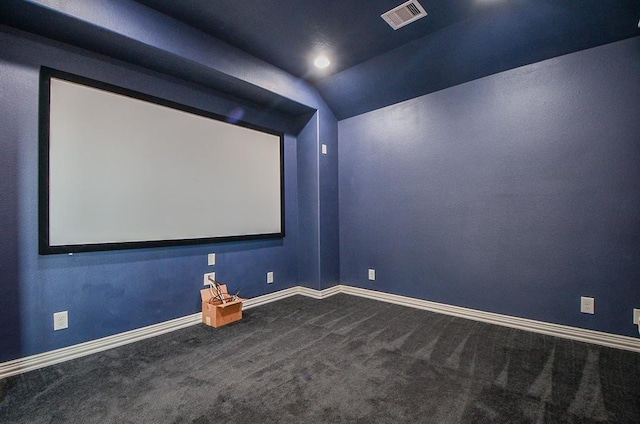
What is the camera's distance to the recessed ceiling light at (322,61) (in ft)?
9.86

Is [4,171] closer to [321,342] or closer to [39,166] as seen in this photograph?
[39,166]

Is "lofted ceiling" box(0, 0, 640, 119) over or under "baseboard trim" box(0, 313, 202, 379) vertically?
over

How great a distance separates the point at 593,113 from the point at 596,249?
3.67 feet

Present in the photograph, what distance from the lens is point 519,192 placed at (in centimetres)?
273

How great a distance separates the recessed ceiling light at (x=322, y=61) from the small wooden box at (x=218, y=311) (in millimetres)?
2600

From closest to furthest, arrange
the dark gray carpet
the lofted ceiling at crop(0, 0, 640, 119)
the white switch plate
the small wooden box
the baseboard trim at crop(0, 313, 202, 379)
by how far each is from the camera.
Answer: the dark gray carpet → the baseboard trim at crop(0, 313, 202, 379) → the lofted ceiling at crop(0, 0, 640, 119) → the white switch plate → the small wooden box

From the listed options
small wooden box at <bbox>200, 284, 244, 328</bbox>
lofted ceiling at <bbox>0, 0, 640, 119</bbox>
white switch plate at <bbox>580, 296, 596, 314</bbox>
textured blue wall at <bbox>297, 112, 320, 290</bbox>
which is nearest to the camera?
lofted ceiling at <bbox>0, 0, 640, 119</bbox>

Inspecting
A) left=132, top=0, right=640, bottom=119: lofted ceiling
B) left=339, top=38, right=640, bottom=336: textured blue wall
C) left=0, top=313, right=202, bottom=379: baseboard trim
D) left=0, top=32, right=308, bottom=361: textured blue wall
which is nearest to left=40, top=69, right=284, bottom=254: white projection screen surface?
left=0, top=32, right=308, bottom=361: textured blue wall

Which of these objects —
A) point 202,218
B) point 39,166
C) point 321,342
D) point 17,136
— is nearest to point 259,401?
point 321,342

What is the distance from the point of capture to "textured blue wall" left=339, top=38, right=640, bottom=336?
90.9 inches

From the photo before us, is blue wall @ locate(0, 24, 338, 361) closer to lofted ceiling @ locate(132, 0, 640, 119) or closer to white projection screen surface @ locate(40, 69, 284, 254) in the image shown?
white projection screen surface @ locate(40, 69, 284, 254)

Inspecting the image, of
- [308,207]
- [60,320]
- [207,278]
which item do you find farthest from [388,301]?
[60,320]

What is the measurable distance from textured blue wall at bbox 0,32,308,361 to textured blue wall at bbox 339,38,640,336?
2252 mm

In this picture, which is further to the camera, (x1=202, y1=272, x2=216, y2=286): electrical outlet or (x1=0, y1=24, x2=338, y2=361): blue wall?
(x1=202, y1=272, x2=216, y2=286): electrical outlet
